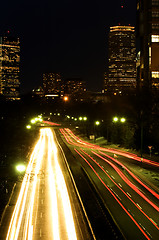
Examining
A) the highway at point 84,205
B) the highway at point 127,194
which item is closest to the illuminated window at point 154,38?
the highway at point 127,194

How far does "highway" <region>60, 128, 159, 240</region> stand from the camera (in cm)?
1708

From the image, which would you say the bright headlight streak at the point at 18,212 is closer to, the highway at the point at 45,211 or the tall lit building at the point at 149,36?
the highway at the point at 45,211

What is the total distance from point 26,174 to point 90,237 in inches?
659

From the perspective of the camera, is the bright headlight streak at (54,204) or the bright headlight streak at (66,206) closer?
the bright headlight streak at (66,206)

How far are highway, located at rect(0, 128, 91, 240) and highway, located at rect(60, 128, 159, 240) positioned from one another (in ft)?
7.12

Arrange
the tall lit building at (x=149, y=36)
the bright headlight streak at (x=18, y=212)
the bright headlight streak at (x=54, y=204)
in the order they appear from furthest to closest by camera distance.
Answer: the tall lit building at (x=149, y=36)
the bright headlight streak at (x=54, y=204)
the bright headlight streak at (x=18, y=212)

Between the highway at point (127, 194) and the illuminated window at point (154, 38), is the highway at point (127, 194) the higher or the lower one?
the lower one

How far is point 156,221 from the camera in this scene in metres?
17.9

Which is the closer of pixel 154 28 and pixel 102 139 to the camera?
pixel 102 139

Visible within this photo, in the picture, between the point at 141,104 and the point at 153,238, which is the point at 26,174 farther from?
the point at 141,104

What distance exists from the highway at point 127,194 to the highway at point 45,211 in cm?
217

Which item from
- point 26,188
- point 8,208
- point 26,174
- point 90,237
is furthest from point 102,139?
point 90,237

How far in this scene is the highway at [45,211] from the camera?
1614cm

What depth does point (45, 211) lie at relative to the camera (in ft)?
65.6
